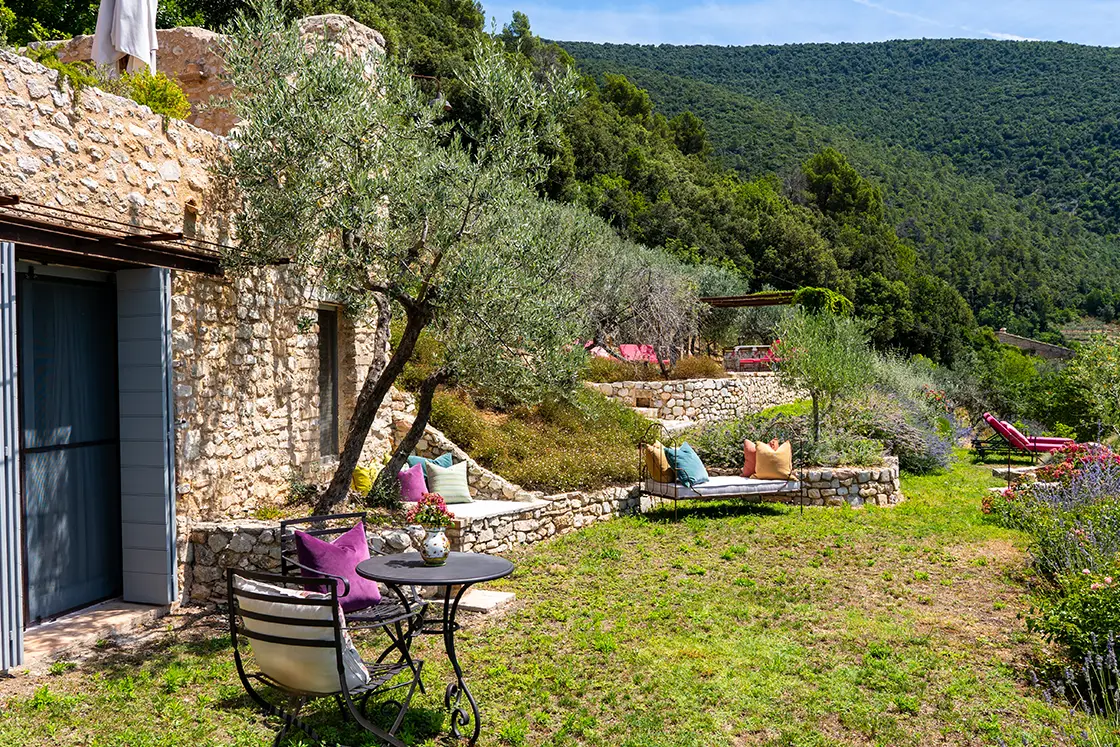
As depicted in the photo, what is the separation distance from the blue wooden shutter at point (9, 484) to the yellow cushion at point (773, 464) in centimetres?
899

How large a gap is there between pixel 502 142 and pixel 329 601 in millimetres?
5154

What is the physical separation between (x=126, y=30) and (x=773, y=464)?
30.7 ft

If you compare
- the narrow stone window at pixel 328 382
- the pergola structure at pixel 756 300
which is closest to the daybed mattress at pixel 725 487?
the narrow stone window at pixel 328 382

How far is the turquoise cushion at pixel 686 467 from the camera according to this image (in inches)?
424

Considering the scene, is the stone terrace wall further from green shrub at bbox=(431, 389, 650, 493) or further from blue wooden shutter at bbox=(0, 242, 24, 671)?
blue wooden shutter at bbox=(0, 242, 24, 671)

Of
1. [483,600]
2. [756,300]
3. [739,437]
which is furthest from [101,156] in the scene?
[756,300]

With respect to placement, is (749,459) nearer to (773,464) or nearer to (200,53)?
(773,464)

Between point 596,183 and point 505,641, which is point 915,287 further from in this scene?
point 505,641

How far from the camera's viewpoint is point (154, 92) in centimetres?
794

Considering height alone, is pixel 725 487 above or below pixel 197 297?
below

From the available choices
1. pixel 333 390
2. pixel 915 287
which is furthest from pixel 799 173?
pixel 333 390

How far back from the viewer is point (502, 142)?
7.72 meters

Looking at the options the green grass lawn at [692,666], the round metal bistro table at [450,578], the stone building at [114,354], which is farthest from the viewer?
the stone building at [114,354]

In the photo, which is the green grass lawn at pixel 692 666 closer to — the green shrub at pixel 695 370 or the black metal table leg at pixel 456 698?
the black metal table leg at pixel 456 698
